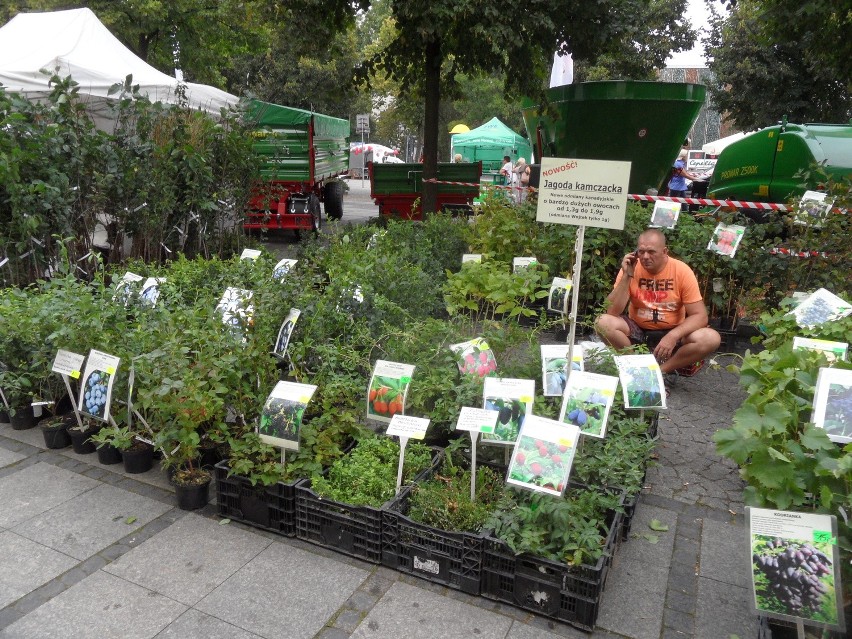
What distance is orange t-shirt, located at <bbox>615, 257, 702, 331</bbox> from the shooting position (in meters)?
4.87

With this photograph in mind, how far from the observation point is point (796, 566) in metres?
2.14

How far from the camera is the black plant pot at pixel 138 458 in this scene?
12.6 feet

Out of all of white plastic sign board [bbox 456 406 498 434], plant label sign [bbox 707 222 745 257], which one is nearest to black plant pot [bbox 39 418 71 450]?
white plastic sign board [bbox 456 406 498 434]

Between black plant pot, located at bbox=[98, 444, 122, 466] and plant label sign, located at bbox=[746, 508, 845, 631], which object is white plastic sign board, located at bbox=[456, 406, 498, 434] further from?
black plant pot, located at bbox=[98, 444, 122, 466]

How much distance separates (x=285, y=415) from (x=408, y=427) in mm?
627

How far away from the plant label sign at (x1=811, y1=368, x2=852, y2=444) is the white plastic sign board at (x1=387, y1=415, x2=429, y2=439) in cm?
165

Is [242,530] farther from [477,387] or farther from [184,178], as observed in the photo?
[184,178]

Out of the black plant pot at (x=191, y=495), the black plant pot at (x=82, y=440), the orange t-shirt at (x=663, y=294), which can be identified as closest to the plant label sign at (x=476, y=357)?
the black plant pot at (x=191, y=495)

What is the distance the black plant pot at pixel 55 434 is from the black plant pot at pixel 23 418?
0.89 feet

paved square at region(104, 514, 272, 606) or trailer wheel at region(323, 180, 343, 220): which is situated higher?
trailer wheel at region(323, 180, 343, 220)

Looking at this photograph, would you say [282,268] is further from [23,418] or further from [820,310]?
[820,310]

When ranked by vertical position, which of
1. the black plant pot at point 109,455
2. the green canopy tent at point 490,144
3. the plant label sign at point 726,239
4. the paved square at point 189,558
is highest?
the green canopy tent at point 490,144

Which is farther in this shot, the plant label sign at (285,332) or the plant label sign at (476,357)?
the plant label sign at (285,332)

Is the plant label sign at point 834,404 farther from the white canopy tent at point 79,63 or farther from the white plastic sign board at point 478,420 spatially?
the white canopy tent at point 79,63
